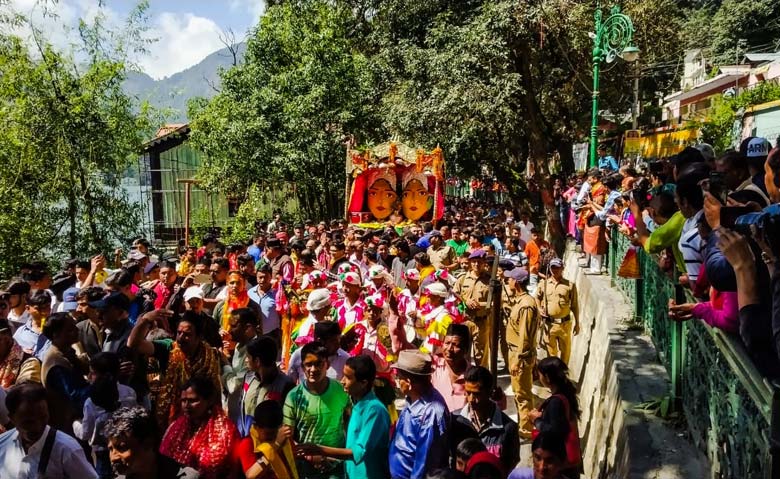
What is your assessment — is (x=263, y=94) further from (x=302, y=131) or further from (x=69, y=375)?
(x=69, y=375)

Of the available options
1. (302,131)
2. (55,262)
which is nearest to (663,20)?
(302,131)

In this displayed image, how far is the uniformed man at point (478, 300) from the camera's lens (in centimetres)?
790

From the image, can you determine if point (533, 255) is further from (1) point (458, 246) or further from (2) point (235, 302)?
(2) point (235, 302)

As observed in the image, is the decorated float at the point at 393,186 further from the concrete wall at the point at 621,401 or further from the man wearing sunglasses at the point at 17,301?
the man wearing sunglasses at the point at 17,301

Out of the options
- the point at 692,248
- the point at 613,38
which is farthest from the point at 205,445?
the point at 613,38

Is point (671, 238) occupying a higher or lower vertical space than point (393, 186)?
lower

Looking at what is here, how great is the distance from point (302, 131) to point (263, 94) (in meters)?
1.76

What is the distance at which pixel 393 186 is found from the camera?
65.5 ft

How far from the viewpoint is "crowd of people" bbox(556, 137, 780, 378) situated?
2.84m

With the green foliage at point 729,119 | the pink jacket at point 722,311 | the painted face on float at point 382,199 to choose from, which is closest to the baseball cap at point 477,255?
the pink jacket at point 722,311

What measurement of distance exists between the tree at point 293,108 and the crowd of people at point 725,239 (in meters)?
14.5

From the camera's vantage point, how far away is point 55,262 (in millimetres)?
15062

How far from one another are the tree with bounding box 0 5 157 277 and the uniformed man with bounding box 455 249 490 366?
35.2 ft

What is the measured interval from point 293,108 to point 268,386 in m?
16.2
